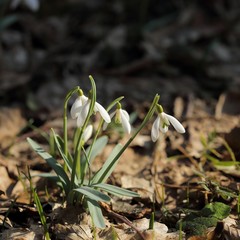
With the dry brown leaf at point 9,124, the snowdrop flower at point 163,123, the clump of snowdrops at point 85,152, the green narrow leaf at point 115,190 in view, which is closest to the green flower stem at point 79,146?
the clump of snowdrops at point 85,152

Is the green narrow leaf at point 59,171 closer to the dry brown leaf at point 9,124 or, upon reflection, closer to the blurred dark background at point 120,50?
the dry brown leaf at point 9,124

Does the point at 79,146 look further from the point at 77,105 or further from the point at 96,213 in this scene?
the point at 96,213

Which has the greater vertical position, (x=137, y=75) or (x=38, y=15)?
(x=38, y=15)

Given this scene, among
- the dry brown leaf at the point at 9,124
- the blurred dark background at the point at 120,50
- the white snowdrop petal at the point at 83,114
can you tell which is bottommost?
the dry brown leaf at the point at 9,124

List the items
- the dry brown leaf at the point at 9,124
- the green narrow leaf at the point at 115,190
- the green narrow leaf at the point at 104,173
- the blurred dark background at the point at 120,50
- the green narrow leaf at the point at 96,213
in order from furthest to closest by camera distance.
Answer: the blurred dark background at the point at 120,50
the dry brown leaf at the point at 9,124
the green narrow leaf at the point at 104,173
the green narrow leaf at the point at 115,190
the green narrow leaf at the point at 96,213

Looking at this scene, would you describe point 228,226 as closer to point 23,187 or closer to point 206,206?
point 206,206

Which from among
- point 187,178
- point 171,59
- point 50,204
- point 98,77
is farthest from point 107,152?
point 171,59

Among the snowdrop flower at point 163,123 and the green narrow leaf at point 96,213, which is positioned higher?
the snowdrop flower at point 163,123

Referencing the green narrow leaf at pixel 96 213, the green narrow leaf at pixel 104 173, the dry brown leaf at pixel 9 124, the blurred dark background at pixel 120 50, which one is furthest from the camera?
the blurred dark background at pixel 120 50
